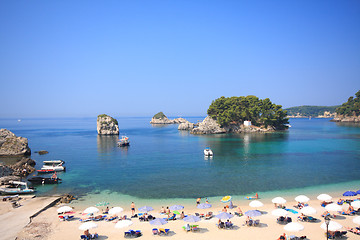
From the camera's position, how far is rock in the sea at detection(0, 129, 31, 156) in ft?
205

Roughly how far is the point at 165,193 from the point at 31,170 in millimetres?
31593

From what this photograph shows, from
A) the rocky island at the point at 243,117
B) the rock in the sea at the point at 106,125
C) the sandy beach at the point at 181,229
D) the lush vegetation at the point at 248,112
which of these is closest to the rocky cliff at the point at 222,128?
the rocky island at the point at 243,117

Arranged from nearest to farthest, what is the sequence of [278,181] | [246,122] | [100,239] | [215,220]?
1. [100,239]
2. [215,220]
3. [278,181]
4. [246,122]

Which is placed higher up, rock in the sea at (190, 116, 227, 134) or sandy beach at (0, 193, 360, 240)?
rock in the sea at (190, 116, 227, 134)

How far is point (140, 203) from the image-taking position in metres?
28.4

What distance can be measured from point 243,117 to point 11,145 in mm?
106162

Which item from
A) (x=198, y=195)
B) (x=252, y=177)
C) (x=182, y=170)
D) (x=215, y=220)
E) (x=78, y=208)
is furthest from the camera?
(x=182, y=170)

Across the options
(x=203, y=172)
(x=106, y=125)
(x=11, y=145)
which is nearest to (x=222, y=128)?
(x=106, y=125)

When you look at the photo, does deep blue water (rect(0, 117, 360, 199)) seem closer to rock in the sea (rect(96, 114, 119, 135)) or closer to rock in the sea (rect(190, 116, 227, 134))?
rock in the sea (rect(96, 114, 119, 135))

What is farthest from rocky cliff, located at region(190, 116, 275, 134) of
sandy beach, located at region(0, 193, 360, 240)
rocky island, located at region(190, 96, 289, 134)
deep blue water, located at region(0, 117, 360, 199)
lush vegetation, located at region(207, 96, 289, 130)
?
sandy beach, located at region(0, 193, 360, 240)

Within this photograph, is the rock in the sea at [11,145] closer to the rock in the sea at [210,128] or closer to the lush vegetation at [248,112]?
the rock in the sea at [210,128]

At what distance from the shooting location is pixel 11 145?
208 feet

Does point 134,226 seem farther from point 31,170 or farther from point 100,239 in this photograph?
point 31,170

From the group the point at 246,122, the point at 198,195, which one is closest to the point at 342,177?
the point at 198,195
